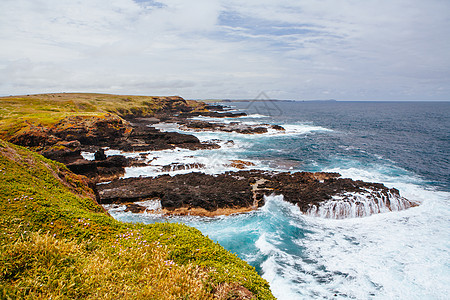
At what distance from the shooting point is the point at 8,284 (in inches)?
176

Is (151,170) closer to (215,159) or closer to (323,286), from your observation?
(215,159)

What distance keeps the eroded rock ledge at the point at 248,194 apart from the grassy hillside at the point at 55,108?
65.7 feet

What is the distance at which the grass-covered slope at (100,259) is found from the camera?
190 inches

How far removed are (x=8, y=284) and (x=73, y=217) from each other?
259cm

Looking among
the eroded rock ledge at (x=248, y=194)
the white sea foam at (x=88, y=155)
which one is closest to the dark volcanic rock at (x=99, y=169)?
the eroded rock ledge at (x=248, y=194)

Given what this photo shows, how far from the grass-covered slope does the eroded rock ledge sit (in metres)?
12.5

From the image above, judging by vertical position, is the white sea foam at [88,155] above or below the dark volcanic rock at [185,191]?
above

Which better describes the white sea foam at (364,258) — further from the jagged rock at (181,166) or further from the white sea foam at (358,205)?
the jagged rock at (181,166)

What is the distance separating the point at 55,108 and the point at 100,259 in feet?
209

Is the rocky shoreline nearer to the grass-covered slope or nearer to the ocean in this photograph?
the ocean

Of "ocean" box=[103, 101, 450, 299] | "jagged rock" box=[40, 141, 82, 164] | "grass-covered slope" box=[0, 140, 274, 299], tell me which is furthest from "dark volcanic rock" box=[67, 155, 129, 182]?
"grass-covered slope" box=[0, 140, 274, 299]

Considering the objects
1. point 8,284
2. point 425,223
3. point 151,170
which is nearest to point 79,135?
point 151,170

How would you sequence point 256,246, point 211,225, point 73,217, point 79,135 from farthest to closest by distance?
1. point 79,135
2. point 211,225
3. point 256,246
4. point 73,217

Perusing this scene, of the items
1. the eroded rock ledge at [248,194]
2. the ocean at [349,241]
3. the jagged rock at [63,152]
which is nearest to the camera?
the ocean at [349,241]
